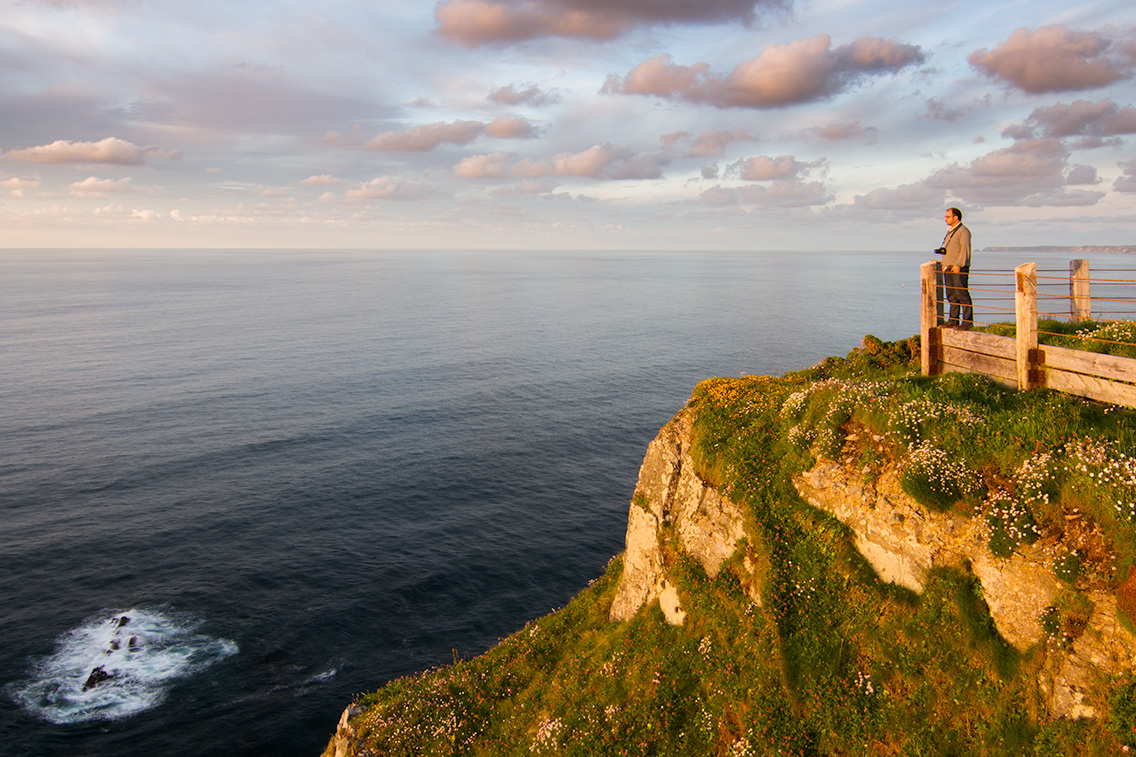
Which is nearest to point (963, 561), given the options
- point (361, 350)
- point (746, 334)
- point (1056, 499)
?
point (1056, 499)

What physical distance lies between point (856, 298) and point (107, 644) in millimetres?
205503

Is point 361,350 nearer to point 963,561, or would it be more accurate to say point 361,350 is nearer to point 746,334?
point 746,334

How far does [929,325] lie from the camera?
19.9 m

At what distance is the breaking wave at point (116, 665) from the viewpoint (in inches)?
1281

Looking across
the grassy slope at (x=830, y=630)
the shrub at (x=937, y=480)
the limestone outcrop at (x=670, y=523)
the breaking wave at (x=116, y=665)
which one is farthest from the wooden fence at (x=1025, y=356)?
the breaking wave at (x=116, y=665)

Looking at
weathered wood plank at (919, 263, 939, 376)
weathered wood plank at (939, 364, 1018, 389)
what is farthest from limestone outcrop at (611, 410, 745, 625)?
weathered wood plank at (939, 364, 1018, 389)

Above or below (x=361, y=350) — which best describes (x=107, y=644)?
below

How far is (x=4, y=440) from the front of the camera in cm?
6544

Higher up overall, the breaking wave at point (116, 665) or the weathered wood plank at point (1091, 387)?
the weathered wood plank at point (1091, 387)

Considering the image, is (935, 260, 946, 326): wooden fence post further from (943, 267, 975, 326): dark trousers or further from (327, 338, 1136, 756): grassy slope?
(327, 338, 1136, 756): grassy slope

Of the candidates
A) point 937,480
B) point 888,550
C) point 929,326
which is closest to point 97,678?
point 888,550

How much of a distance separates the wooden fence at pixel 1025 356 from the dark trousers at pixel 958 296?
30 centimetres

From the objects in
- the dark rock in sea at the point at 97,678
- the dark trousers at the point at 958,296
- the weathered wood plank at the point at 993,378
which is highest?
the dark trousers at the point at 958,296

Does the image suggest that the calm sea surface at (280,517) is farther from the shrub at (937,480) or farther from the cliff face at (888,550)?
the shrub at (937,480)
